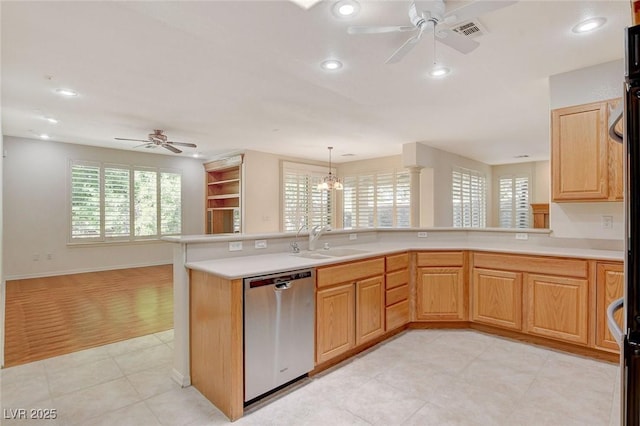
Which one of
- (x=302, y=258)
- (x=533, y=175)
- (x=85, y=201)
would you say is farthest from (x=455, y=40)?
(x=533, y=175)

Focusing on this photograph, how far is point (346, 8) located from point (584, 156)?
2.63 m

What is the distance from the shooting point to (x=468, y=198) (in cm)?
802

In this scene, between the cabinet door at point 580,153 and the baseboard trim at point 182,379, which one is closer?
the baseboard trim at point 182,379

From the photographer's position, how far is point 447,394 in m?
2.26

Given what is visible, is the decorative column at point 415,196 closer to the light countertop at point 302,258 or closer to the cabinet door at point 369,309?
the light countertop at point 302,258

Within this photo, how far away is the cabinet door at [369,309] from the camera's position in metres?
2.88

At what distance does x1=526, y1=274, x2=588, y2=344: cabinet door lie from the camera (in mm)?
2809

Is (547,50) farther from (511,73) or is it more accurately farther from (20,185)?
(20,185)

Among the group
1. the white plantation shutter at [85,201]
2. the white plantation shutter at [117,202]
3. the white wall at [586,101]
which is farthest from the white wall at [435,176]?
the white plantation shutter at [85,201]

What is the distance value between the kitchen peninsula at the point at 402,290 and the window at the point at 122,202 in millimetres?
5622

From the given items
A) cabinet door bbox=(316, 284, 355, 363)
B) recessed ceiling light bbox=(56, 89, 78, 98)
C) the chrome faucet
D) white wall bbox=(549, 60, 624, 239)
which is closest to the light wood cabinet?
cabinet door bbox=(316, 284, 355, 363)

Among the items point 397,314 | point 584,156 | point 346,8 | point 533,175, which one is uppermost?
point 346,8

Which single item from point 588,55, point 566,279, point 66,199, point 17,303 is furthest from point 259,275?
point 66,199

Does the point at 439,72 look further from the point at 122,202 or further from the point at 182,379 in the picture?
the point at 122,202
